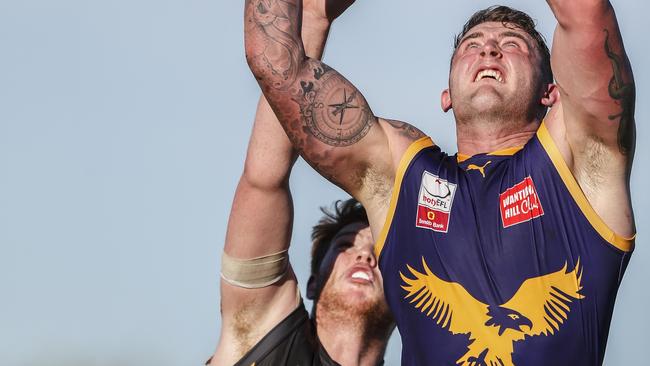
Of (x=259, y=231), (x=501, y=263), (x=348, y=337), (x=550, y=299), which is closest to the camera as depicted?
(x=550, y=299)

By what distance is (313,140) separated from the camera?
18.5 feet

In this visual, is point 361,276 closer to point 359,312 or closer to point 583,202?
point 359,312

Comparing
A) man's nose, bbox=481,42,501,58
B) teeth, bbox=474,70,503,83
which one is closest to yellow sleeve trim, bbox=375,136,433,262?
teeth, bbox=474,70,503,83

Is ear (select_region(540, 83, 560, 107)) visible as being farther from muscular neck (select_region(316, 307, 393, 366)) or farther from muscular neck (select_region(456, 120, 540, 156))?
muscular neck (select_region(316, 307, 393, 366))

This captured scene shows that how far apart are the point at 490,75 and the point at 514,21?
26.7 inches

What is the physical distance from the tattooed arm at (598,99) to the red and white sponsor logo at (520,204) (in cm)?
22

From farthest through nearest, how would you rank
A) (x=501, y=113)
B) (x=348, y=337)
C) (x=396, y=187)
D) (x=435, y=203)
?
(x=348, y=337)
(x=501, y=113)
(x=396, y=187)
(x=435, y=203)

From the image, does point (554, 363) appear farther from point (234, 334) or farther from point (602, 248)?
point (234, 334)

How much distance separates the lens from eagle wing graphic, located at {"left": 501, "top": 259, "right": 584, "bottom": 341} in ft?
16.7

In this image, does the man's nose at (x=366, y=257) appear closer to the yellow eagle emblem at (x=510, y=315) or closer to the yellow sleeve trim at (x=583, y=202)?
the yellow eagle emblem at (x=510, y=315)

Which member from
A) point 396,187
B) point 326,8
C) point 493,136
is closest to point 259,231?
point 326,8

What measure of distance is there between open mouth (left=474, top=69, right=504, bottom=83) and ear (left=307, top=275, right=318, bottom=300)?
108 inches

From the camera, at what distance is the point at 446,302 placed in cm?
530

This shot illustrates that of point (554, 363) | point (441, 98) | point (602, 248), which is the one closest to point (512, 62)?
point (441, 98)
